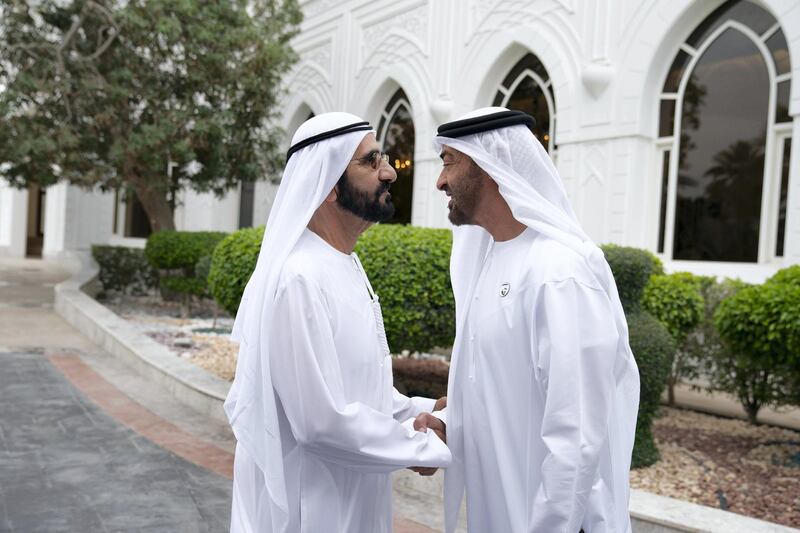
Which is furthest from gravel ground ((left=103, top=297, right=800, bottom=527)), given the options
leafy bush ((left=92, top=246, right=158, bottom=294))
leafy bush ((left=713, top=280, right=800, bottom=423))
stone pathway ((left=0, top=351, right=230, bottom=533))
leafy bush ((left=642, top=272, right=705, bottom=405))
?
leafy bush ((left=92, top=246, right=158, bottom=294))

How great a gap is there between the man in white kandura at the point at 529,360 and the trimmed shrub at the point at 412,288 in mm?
3047

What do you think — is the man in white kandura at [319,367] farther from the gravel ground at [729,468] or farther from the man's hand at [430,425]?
the gravel ground at [729,468]

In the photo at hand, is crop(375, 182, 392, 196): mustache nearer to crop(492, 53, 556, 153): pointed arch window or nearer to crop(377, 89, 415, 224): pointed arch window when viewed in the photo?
crop(492, 53, 556, 153): pointed arch window

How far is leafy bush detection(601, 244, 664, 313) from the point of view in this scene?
4844 millimetres

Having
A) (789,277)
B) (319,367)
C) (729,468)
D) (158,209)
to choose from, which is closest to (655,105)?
(789,277)

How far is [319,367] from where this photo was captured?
191 centimetres

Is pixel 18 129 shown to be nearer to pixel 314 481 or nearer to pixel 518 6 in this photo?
pixel 518 6

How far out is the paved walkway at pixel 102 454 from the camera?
3838mm

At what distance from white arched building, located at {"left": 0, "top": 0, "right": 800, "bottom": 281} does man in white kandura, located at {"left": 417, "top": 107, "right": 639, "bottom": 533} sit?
270 inches

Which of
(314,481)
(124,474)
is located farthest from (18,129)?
(314,481)

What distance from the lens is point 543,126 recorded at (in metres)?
11.3

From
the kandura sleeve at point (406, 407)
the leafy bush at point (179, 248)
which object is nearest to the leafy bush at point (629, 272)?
the kandura sleeve at point (406, 407)

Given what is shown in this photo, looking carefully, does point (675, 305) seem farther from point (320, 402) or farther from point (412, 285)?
point (320, 402)

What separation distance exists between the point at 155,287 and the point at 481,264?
1358 centimetres
